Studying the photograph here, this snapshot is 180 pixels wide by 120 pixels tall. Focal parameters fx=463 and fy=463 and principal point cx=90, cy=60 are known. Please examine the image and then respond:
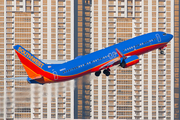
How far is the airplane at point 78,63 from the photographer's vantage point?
117 m

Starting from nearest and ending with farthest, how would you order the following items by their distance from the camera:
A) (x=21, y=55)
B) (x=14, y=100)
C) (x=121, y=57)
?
(x=21, y=55)
(x=121, y=57)
(x=14, y=100)

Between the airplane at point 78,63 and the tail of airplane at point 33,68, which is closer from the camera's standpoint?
the tail of airplane at point 33,68

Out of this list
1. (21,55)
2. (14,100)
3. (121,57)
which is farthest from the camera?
(14,100)

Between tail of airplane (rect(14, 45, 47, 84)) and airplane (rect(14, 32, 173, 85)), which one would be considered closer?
tail of airplane (rect(14, 45, 47, 84))

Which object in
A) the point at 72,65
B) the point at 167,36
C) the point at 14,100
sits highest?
the point at 167,36

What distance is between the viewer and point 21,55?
377 feet

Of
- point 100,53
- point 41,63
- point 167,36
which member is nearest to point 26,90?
point 41,63

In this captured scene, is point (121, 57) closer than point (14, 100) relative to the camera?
Yes

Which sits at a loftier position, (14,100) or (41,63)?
(41,63)

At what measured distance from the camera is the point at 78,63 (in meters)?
119

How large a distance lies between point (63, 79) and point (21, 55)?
1272 centimetres

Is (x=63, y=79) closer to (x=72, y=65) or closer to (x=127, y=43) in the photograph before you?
(x=72, y=65)

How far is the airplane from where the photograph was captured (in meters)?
117

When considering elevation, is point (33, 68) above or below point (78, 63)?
below
